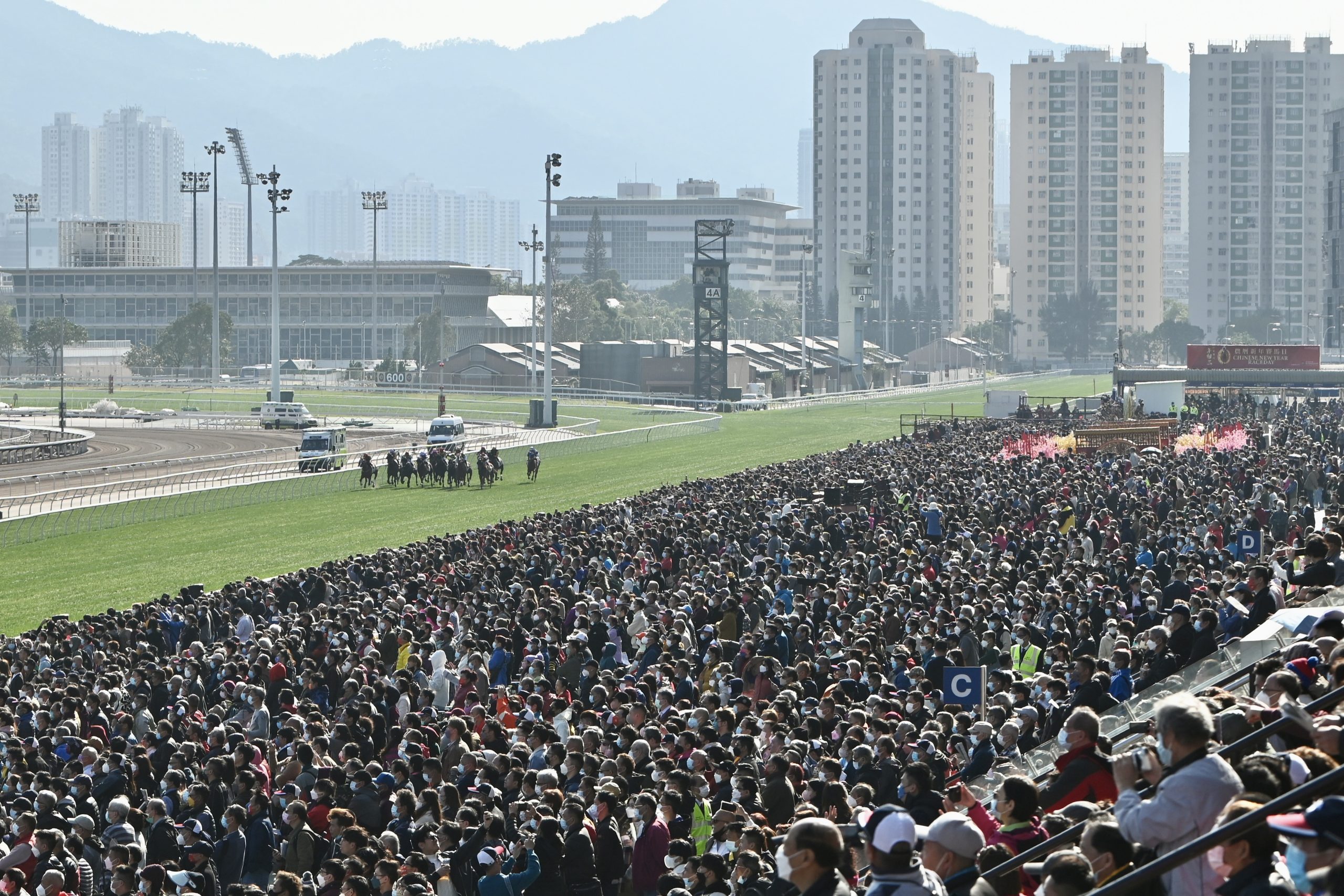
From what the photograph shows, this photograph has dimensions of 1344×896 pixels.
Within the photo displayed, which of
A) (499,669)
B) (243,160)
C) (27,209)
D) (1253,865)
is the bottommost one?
(499,669)

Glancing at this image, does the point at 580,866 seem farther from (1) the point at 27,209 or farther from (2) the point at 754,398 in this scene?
(1) the point at 27,209

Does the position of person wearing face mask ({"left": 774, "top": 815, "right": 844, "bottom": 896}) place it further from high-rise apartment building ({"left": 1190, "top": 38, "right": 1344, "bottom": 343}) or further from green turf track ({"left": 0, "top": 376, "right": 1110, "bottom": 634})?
high-rise apartment building ({"left": 1190, "top": 38, "right": 1344, "bottom": 343})

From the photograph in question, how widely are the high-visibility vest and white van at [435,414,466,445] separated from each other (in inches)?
1900

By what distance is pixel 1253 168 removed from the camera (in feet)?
648

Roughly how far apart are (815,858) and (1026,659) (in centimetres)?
902

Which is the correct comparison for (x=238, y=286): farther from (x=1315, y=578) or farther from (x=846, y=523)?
(x=1315, y=578)

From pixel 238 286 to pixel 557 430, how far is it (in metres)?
92.8

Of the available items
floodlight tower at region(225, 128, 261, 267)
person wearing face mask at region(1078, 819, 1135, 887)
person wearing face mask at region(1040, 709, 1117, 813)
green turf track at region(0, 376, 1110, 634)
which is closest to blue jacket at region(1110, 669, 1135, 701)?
person wearing face mask at region(1040, 709, 1117, 813)

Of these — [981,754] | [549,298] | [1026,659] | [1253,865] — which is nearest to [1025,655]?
[1026,659]

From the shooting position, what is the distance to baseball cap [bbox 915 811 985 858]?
689 cm

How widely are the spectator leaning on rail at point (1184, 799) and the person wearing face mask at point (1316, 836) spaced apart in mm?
708

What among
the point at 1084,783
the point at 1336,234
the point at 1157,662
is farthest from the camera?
the point at 1336,234

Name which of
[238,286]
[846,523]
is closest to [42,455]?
[846,523]

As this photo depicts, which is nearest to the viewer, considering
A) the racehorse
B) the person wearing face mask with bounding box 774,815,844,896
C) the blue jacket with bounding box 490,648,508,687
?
the person wearing face mask with bounding box 774,815,844,896
